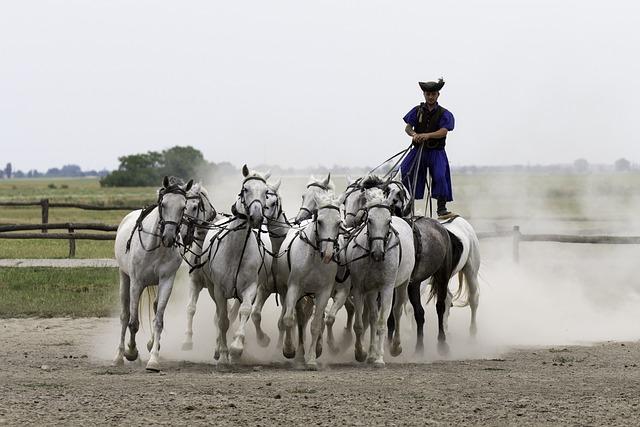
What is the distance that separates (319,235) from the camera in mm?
11367

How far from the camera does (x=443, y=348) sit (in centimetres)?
1380

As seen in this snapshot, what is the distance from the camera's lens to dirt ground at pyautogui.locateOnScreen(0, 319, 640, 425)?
8.66 meters

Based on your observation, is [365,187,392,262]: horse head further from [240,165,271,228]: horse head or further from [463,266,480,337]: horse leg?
[463,266,480,337]: horse leg

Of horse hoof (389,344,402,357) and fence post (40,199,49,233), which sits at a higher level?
fence post (40,199,49,233)

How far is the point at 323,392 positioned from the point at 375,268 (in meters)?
2.74

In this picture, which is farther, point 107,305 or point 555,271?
point 555,271

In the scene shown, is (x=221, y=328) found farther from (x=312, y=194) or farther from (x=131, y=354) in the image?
(x=312, y=194)

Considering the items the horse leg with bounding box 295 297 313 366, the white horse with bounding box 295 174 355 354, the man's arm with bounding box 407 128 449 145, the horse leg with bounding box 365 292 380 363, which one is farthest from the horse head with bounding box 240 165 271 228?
the man's arm with bounding box 407 128 449 145

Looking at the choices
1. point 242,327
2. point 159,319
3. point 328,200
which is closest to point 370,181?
point 328,200

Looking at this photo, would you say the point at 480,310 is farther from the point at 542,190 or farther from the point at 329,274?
the point at 542,190

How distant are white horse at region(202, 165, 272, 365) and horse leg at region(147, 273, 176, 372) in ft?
1.60

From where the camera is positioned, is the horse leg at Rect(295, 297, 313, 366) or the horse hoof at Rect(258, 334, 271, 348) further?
the horse hoof at Rect(258, 334, 271, 348)

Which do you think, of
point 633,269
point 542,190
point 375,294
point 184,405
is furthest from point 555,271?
point 542,190

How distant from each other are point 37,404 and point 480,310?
965cm
